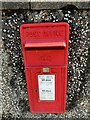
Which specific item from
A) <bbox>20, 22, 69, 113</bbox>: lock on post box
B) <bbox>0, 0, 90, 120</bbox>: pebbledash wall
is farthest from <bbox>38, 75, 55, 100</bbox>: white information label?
<bbox>0, 0, 90, 120</bbox>: pebbledash wall

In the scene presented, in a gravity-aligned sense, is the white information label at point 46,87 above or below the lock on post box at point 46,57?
below

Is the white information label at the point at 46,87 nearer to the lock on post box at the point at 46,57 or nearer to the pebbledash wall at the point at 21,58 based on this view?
the lock on post box at the point at 46,57

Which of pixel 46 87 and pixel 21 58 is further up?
pixel 21 58

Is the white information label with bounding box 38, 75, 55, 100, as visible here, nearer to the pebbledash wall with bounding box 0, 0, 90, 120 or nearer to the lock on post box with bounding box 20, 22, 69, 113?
the lock on post box with bounding box 20, 22, 69, 113

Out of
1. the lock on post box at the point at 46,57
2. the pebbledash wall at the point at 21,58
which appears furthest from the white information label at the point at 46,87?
the pebbledash wall at the point at 21,58

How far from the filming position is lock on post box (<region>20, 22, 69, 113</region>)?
134 centimetres

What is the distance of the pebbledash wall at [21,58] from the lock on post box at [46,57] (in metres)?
0.07

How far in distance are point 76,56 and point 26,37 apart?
1.16 feet

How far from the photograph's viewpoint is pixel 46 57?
1.38 meters

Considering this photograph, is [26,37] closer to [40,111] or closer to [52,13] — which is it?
[52,13]

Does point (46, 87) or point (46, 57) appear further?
point (46, 87)

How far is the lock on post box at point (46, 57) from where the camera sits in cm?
134

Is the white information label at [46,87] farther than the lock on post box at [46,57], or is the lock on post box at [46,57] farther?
the white information label at [46,87]

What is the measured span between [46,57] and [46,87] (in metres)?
0.23
